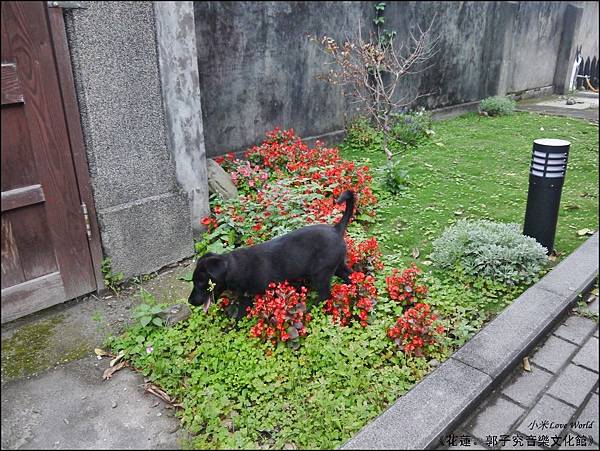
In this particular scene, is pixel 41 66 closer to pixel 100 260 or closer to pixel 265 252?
pixel 100 260

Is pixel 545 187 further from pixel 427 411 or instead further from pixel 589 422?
pixel 427 411

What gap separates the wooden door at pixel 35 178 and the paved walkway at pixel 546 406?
3063 millimetres

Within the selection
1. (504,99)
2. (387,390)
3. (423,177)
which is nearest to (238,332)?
(387,390)

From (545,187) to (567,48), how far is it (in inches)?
535

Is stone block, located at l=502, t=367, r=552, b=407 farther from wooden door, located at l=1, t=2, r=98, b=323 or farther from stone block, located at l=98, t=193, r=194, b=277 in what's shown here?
wooden door, located at l=1, t=2, r=98, b=323

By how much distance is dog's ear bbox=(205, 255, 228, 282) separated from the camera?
3.46 m

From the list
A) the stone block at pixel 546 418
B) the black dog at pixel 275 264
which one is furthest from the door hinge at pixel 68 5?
the stone block at pixel 546 418

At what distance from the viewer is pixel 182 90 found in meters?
4.29

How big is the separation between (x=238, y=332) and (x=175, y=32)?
2.59 metres

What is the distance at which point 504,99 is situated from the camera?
11.9 metres

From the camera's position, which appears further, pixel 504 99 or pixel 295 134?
pixel 504 99

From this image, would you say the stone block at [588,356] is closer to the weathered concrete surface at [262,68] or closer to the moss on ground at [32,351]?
the moss on ground at [32,351]

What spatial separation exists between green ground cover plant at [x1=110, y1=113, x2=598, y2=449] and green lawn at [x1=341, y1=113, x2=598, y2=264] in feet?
0.11

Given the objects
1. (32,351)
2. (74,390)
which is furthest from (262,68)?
(74,390)
